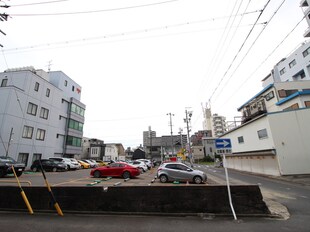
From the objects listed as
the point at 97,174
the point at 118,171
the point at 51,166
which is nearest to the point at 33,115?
the point at 51,166

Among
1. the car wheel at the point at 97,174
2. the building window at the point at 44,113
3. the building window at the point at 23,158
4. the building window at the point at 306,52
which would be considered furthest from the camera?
the building window at the point at 306,52

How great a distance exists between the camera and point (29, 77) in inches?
963

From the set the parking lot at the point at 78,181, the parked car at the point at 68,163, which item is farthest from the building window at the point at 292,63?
the parked car at the point at 68,163

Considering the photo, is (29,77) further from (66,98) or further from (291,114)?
(291,114)

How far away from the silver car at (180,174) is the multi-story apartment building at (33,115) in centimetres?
1702

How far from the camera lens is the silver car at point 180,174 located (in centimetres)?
1369

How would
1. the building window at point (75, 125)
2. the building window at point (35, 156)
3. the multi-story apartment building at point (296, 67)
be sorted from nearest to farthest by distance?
1. the building window at point (35, 156)
2. the multi-story apartment building at point (296, 67)
3. the building window at point (75, 125)

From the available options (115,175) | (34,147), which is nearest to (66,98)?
(34,147)

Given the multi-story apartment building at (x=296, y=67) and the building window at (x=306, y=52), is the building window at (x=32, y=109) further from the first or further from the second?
the building window at (x=306, y=52)

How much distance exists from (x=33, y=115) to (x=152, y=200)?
1011 inches

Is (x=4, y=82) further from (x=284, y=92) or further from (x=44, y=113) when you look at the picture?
(x=284, y=92)

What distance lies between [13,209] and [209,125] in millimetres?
97979

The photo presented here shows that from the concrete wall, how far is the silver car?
7459 millimetres

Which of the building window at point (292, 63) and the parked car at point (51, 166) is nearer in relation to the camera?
the parked car at point (51, 166)
